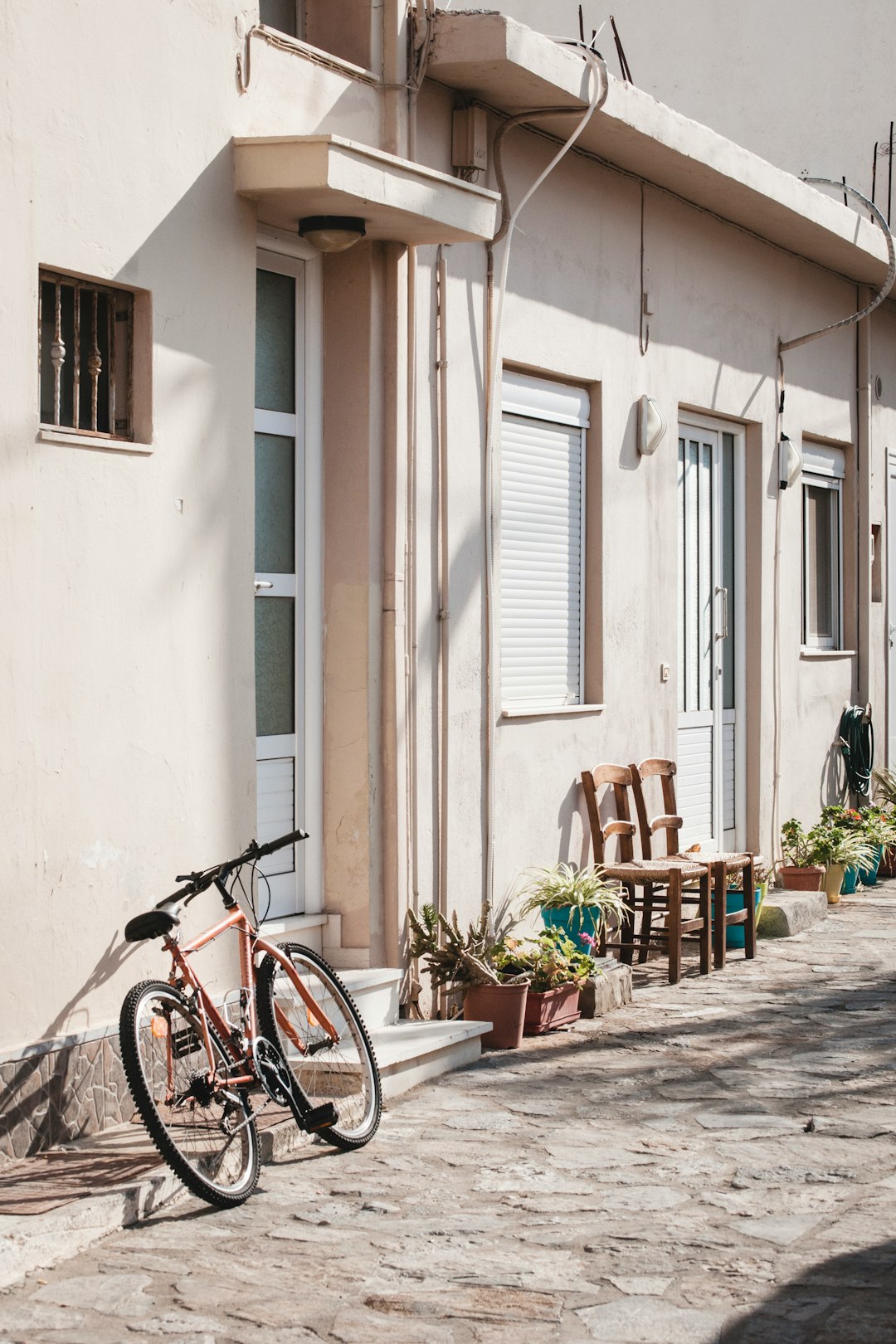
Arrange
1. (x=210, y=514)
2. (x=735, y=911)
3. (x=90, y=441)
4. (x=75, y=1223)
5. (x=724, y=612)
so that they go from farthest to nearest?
1. (x=724, y=612)
2. (x=735, y=911)
3. (x=210, y=514)
4. (x=90, y=441)
5. (x=75, y=1223)

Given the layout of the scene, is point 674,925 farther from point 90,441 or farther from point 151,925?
point 90,441

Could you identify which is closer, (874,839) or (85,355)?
(85,355)

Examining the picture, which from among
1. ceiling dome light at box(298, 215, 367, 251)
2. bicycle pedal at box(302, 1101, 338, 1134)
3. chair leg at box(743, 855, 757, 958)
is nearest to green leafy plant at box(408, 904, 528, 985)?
bicycle pedal at box(302, 1101, 338, 1134)

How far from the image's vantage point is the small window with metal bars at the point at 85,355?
6.06 metres

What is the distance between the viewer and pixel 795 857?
40.2 feet

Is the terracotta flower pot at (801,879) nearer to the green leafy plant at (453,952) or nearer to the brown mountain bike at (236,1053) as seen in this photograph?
the green leafy plant at (453,952)

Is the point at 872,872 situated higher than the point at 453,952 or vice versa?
the point at 453,952

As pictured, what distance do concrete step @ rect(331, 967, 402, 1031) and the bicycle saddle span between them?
1.81 meters

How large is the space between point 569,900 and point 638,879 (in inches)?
25.7

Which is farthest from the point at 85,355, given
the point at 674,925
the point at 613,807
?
the point at 613,807

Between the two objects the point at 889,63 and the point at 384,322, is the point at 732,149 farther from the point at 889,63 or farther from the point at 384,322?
the point at 889,63

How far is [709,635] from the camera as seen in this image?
466 inches

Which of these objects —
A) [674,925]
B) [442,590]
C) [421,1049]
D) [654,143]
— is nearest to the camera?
[421,1049]

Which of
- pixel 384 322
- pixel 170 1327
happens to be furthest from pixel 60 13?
pixel 170 1327
